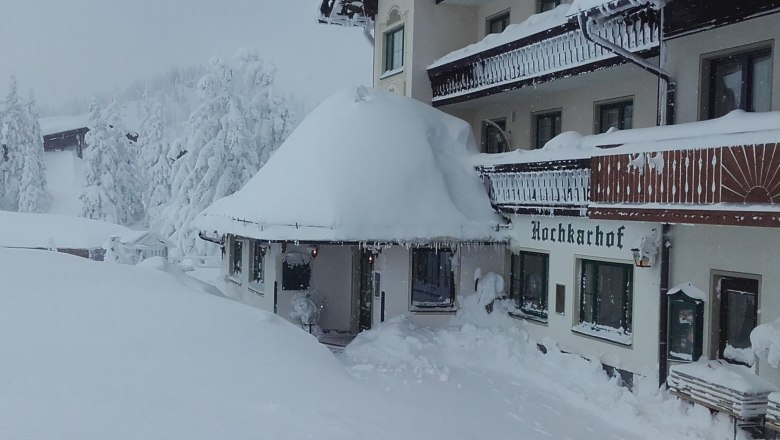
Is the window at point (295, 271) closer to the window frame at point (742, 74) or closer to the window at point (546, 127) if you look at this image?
the window at point (546, 127)

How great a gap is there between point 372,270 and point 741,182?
10.5 m

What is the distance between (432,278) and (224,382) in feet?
35.5

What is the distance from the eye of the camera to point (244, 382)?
21.6 feet

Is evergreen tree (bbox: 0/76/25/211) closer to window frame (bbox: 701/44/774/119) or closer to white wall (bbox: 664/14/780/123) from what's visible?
white wall (bbox: 664/14/780/123)

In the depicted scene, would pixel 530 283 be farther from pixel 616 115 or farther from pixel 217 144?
pixel 217 144

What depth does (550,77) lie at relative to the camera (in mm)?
14438

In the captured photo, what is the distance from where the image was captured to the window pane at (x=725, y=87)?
1067 centimetres

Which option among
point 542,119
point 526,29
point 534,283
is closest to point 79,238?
point 542,119

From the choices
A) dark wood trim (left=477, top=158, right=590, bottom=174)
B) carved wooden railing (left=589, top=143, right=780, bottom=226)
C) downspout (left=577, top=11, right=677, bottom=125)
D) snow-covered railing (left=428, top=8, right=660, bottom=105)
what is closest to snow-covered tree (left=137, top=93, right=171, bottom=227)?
snow-covered railing (left=428, top=8, right=660, bottom=105)

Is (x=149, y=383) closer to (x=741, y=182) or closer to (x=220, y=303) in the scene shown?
(x=220, y=303)

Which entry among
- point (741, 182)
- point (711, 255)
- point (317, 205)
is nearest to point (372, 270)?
point (317, 205)

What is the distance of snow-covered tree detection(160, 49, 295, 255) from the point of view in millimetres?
37281

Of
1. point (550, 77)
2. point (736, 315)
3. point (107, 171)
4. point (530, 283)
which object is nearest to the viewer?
point (736, 315)

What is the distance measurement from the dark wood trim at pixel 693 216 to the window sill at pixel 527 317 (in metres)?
3.66
